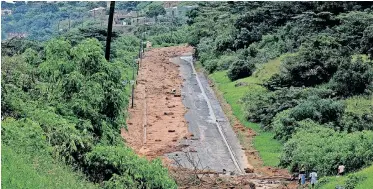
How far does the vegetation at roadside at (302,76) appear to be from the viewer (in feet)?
87.0

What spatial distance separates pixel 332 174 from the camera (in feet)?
78.8

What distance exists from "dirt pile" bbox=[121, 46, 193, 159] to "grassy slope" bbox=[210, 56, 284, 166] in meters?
3.54

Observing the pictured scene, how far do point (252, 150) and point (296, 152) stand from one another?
5.88 m

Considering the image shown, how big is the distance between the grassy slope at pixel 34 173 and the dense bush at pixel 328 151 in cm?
1119

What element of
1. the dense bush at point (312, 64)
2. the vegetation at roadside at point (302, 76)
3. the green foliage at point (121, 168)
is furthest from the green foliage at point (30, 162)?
→ the dense bush at point (312, 64)

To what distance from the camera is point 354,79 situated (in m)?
36.0

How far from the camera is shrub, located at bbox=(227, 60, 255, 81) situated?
5225cm

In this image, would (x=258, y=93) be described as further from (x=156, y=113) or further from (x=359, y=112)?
(x=359, y=112)

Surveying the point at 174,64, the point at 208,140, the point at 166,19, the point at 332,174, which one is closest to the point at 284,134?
the point at 208,140

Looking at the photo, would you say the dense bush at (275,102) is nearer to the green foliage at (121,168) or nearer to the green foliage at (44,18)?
the green foliage at (121,168)

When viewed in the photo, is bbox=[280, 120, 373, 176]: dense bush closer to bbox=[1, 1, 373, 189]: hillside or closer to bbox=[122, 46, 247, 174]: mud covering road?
bbox=[1, 1, 373, 189]: hillside

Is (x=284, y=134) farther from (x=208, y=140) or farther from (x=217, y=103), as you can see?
(x=217, y=103)

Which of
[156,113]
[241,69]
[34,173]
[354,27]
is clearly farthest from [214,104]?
[34,173]

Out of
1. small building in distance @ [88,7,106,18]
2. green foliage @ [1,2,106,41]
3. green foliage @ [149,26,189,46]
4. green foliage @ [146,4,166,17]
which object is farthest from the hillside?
small building in distance @ [88,7,106,18]
